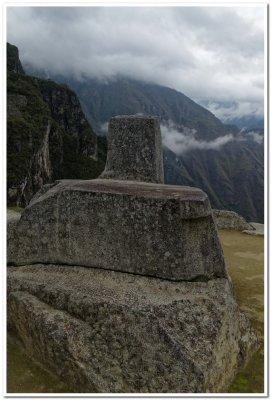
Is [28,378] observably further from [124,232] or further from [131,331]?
[124,232]

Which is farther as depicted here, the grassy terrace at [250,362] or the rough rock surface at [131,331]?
the grassy terrace at [250,362]

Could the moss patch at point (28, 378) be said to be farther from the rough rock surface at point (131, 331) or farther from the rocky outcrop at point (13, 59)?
the rocky outcrop at point (13, 59)

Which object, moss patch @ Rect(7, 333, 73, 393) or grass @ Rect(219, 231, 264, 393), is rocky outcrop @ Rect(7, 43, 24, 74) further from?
moss patch @ Rect(7, 333, 73, 393)

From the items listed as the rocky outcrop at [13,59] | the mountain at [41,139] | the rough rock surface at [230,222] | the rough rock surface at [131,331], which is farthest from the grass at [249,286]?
the rocky outcrop at [13,59]

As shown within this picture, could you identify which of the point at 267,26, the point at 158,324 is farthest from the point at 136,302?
the point at 267,26

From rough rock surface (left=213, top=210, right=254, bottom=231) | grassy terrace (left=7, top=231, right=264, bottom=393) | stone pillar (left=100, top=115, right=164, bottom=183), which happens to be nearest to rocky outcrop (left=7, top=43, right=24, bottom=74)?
rough rock surface (left=213, top=210, right=254, bottom=231)

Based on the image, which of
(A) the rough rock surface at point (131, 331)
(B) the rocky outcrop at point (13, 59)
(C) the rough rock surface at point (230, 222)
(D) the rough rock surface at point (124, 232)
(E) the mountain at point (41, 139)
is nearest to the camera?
(A) the rough rock surface at point (131, 331)
